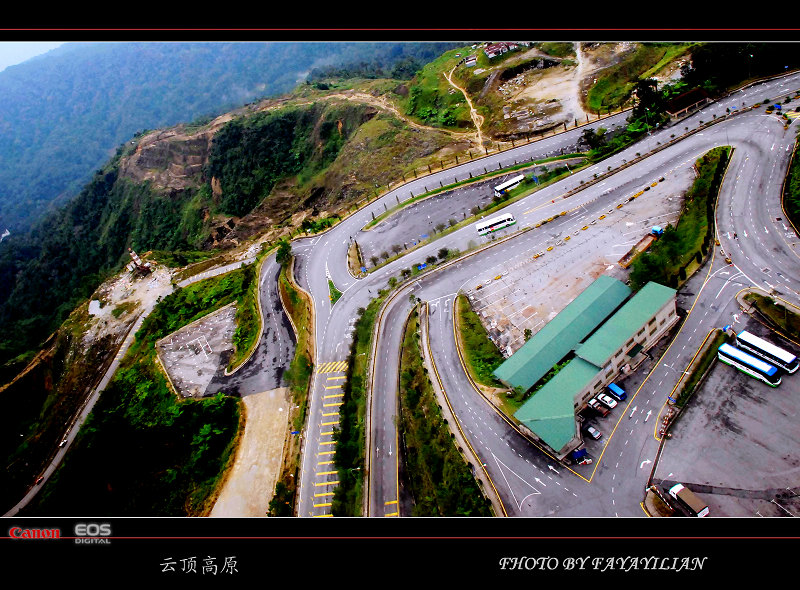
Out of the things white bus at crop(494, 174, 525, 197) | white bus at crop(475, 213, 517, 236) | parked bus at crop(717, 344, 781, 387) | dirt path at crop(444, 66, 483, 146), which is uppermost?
dirt path at crop(444, 66, 483, 146)

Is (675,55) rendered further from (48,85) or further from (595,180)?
(48,85)

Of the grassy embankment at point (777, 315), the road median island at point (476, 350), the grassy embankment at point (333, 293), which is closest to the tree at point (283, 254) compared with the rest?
the grassy embankment at point (333, 293)

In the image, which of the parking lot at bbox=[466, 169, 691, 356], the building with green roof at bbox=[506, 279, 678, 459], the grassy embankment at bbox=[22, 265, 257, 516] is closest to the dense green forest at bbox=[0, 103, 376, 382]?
the grassy embankment at bbox=[22, 265, 257, 516]

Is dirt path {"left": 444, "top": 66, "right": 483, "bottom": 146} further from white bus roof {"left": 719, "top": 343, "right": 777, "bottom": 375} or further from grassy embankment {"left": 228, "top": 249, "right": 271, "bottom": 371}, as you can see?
white bus roof {"left": 719, "top": 343, "right": 777, "bottom": 375}

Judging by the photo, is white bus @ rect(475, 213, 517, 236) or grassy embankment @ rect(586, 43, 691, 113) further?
grassy embankment @ rect(586, 43, 691, 113)

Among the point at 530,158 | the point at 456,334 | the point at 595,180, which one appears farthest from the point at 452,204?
the point at 456,334

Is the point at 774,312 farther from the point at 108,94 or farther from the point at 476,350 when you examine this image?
the point at 108,94
